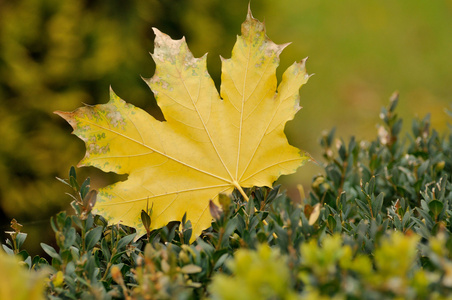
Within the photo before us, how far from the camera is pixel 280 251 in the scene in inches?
38.5

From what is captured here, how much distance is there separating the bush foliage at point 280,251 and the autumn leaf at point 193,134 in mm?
74

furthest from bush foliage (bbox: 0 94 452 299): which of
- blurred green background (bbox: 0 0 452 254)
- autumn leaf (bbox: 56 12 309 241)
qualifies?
blurred green background (bbox: 0 0 452 254)

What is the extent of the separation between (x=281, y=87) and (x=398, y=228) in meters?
0.47

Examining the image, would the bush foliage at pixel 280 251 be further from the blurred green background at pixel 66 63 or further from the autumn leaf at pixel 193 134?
the blurred green background at pixel 66 63

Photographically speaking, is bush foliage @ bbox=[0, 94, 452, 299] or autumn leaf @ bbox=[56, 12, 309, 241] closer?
bush foliage @ bbox=[0, 94, 452, 299]

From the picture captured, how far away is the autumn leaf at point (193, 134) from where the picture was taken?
1241 mm

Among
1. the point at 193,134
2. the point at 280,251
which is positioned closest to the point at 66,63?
the point at 193,134

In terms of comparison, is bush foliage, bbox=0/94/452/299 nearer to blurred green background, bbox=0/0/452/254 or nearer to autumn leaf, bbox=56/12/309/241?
autumn leaf, bbox=56/12/309/241

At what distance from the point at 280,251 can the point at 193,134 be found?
1.55 feet

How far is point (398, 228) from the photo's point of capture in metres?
1.18

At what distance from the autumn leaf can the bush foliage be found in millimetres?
74

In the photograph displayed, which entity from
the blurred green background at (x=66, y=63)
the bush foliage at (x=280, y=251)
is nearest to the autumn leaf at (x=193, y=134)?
the bush foliage at (x=280, y=251)

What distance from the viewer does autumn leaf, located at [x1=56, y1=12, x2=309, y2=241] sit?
1241 mm

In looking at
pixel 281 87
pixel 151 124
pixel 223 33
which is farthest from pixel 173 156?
pixel 223 33
